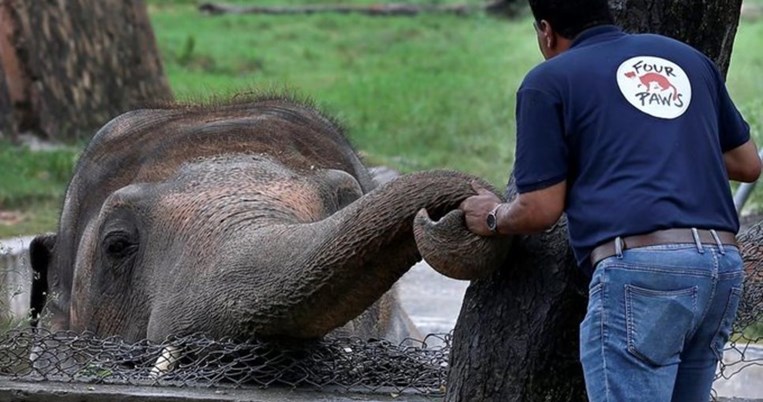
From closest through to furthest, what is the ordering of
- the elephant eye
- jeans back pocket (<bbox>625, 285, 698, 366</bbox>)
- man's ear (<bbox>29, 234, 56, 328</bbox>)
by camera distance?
1. jeans back pocket (<bbox>625, 285, 698, 366</bbox>)
2. the elephant eye
3. man's ear (<bbox>29, 234, 56, 328</bbox>)

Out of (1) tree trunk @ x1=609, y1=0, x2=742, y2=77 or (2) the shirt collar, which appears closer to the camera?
(2) the shirt collar

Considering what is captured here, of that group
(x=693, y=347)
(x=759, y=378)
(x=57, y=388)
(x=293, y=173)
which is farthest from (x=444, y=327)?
(x=693, y=347)

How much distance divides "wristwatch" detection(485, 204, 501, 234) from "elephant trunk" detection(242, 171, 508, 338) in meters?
0.05

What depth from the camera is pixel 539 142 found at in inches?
141

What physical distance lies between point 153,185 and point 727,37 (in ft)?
8.06

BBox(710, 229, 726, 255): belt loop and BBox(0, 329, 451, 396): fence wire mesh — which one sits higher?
BBox(710, 229, 726, 255): belt loop

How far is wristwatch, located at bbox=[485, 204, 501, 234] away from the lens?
371cm

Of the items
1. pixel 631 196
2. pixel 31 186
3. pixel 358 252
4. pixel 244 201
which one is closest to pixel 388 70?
pixel 31 186

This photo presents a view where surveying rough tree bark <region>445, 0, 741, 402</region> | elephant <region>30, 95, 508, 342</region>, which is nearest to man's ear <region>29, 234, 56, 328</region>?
elephant <region>30, 95, 508, 342</region>

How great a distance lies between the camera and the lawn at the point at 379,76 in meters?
12.8

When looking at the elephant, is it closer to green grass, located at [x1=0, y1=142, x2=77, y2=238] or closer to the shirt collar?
the shirt collar

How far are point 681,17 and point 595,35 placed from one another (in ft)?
1.88

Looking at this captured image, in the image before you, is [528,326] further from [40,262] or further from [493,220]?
[40,262]

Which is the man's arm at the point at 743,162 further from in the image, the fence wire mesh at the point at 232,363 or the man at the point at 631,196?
the fence wire mesh at the point at 232,363
